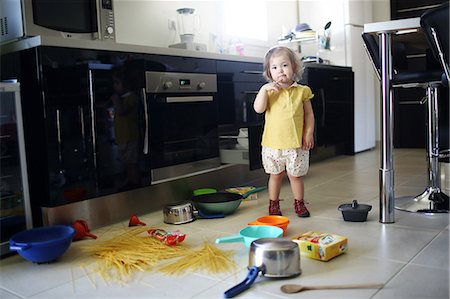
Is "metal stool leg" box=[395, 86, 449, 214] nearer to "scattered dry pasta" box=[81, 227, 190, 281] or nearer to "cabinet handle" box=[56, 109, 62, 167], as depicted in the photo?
"scattered dry pasta" box=[81, 227, 190, 281]

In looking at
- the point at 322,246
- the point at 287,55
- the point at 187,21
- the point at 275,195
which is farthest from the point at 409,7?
the point at 322,246

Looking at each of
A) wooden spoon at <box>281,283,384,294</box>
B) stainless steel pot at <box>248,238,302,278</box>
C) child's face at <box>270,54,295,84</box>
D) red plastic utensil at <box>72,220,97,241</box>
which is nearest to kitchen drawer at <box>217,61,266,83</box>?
child's face at <box>270,54,295,84</box>

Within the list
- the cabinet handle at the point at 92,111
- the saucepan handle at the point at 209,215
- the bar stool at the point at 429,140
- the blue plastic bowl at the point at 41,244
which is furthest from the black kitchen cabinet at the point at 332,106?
the blue plastic bowl at the point at 41,244

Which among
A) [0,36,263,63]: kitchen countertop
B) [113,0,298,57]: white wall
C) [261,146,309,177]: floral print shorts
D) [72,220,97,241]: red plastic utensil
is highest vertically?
[113,0,298,57]: white wall

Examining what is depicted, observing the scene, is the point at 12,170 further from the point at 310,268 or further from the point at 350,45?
Answer: the point at 350,45

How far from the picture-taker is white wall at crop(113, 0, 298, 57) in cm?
288

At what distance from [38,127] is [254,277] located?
1.10 meters

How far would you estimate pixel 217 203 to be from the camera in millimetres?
2115

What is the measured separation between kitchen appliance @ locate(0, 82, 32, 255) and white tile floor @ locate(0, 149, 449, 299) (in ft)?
0.49

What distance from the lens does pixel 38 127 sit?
1.86m

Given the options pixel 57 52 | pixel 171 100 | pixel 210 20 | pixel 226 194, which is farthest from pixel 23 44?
pixel 210 20

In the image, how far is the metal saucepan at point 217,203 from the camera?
212 centimetres

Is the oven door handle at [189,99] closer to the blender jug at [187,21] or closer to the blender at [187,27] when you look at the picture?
the blender at [187,27]

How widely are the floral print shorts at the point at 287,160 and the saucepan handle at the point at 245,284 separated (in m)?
0.87
